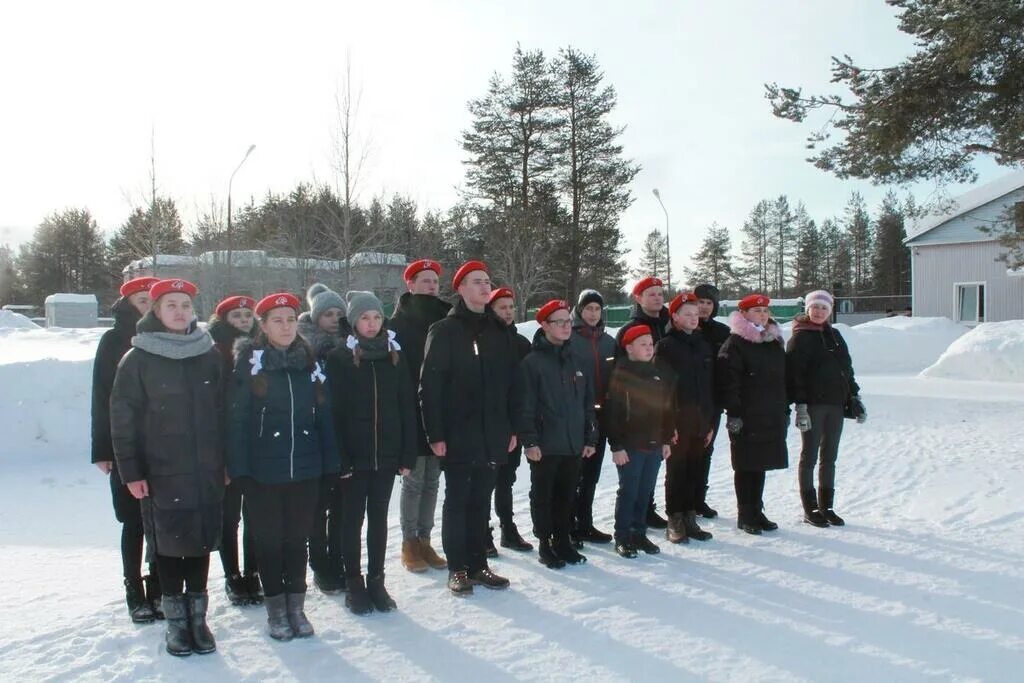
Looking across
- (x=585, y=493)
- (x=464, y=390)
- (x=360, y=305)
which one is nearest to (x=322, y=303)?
(x=360, y=305)

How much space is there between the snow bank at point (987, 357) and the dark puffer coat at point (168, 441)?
723 inches

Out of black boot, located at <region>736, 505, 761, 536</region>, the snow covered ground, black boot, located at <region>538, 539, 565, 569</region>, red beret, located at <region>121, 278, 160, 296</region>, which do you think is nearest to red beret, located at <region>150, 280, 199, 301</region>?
red beret, located at <region>121, 278, 160, 296</region>

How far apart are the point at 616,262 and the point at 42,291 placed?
1662 inches

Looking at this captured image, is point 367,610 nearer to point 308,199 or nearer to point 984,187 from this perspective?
point 308,199

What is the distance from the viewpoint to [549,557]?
5.59 meters

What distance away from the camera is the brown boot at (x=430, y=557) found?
18.3 ft

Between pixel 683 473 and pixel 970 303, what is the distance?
31.5m

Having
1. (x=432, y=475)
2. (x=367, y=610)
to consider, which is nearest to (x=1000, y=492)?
(x=432, y=475)

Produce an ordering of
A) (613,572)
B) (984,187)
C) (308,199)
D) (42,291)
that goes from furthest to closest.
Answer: (42,291), (984,187), (308,199), (613,572)

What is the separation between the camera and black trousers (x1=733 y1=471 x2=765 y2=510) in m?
6.46

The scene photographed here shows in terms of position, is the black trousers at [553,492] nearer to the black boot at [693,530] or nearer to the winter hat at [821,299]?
the black boot at [693,530]

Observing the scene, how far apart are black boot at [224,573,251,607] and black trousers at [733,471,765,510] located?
151 inches

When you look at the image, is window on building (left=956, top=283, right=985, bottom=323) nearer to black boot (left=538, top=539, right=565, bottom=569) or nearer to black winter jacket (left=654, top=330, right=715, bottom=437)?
black winter jacket (left=654, top=330, right=715, bottom=437)

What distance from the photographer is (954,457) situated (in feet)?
30.6
